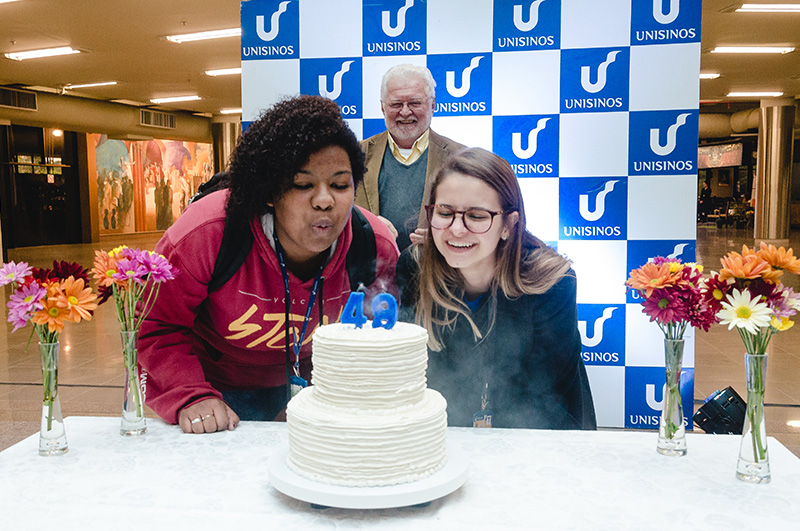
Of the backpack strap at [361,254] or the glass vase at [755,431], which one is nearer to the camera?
the glass vase at [755,431]

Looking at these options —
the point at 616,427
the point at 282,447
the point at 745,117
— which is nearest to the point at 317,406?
the point at 282,447

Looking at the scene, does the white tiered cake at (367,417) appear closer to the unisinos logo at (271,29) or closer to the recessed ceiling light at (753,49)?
the unisinos logo at (271,29)

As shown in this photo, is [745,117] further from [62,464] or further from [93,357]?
[62,464]

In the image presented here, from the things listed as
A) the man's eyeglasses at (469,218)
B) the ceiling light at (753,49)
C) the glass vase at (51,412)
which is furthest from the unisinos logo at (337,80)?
the ceiling light at (753,49)

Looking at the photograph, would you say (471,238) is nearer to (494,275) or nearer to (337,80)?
(494,275)

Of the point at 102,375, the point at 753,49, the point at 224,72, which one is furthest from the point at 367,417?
the point at 224,72

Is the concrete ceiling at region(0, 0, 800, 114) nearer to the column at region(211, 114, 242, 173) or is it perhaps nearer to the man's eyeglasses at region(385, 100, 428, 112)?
the column at region(211, 114, 242, 173)

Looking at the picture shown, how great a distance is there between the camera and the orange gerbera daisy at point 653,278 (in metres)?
1.36

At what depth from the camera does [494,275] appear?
2.19 meters

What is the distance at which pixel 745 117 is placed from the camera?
1400 cm

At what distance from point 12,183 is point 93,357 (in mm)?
11362

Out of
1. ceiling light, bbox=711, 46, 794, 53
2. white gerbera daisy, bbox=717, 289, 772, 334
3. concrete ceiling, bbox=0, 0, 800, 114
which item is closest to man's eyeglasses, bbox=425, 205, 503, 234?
white gerbera daisy, bbox=717, 289, 772, 334

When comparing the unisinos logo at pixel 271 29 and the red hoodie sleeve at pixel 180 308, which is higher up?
the unisinos logo at pixel 271 29

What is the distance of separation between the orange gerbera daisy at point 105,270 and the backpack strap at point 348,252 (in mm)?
449
